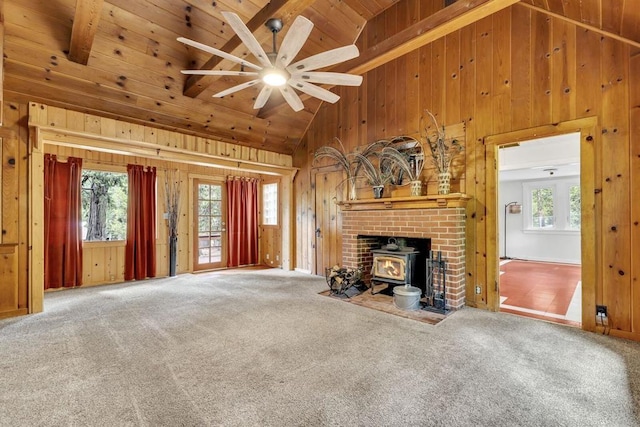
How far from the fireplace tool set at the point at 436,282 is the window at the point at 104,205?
5417 millimetres

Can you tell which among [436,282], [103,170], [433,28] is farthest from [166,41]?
[436,282]

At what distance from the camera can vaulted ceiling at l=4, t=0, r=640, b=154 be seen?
2.78 m

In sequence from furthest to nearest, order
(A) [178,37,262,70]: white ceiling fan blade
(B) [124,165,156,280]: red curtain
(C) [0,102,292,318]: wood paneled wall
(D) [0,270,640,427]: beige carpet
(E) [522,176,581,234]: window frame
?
1. (E) [522,176,581,234]: window frame
2. (B) [124,165,156,280]: red curtain
3. (C) [0,102,292,318]: wood paneled wall
4. (A) [178,37,262,70]: white ceiling fan blade
5. (D) [0,270,640,427]: beige carpet

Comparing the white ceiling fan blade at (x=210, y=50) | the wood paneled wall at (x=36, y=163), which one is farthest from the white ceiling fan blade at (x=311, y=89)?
the wood paneled wall at (x=36, y=163)

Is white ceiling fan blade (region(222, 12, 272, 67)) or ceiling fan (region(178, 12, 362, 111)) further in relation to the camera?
ceiling fan (region(178, 12, 362, 111))

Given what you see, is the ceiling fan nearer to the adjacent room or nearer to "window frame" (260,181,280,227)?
the adjacent room

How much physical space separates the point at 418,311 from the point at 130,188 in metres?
5.36

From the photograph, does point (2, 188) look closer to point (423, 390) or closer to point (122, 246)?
point (122, 246)

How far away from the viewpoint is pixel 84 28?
2793 mm

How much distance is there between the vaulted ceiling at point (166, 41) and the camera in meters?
2.78

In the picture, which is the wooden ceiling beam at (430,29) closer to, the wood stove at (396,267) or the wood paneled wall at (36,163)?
the wood stove at (396,267)

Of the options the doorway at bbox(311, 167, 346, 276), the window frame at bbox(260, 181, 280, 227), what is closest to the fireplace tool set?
the doorway at bbox(311, 167, 346, 276)

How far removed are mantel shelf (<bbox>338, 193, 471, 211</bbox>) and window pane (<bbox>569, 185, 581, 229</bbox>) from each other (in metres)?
6.09

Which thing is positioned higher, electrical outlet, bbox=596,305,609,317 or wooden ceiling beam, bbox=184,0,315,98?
wooden ceiling beam, bbox=184,0,315,98
